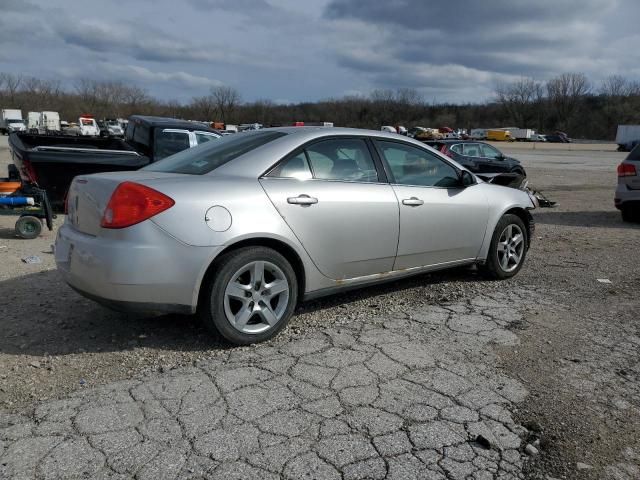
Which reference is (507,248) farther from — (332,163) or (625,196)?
(625,196)

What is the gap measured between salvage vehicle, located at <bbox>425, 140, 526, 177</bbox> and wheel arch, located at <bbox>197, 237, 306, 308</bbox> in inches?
519

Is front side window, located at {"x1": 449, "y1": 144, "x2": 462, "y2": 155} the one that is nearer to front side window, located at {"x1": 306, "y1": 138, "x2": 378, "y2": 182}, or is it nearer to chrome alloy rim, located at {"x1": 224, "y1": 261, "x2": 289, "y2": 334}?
front side window, located at {"x1": 306, "y1": 138, "x2": 378, "y2": 182}

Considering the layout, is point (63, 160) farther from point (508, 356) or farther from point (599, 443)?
point (599, 443)

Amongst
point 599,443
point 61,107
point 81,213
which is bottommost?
point 599,443

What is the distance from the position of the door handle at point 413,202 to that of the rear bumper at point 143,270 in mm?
1796

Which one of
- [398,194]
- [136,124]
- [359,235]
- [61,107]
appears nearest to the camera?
[359,235]

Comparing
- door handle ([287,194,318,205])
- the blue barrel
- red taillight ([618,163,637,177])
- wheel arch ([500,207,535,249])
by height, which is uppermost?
red taillight ([618,163,637,177])

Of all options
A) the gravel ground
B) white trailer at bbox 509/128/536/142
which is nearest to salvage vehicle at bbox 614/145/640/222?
the gravel ground

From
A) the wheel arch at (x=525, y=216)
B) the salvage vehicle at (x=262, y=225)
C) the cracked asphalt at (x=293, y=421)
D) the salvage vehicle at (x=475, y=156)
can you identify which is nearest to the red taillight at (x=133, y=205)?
the salvage vehicle at (x=262, y=225)

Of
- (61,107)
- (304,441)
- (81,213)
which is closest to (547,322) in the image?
(304,441)

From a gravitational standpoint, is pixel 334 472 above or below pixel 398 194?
below

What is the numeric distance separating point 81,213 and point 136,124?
7103 millimetres

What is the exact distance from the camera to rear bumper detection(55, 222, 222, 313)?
3275 millimetres

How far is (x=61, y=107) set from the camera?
99562 millimetres
